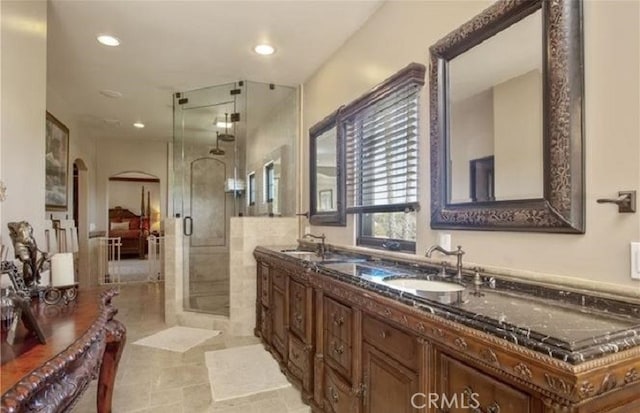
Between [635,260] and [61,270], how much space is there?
2438 mm

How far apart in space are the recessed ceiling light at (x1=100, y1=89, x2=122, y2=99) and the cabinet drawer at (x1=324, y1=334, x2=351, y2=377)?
4074mm

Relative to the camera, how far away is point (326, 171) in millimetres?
3549

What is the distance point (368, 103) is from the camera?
2711 mm

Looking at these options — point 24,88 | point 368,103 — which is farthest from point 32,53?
point 368,103

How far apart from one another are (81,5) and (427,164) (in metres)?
2.67

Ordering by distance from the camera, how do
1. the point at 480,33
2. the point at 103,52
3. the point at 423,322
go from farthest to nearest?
the point at 103,52
the point at 480,33
the point at 423,322

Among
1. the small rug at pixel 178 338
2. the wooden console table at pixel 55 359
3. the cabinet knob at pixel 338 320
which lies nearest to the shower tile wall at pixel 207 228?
the small rug at pixel 178 338

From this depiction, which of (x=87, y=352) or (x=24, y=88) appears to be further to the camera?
(x=24, y=88)

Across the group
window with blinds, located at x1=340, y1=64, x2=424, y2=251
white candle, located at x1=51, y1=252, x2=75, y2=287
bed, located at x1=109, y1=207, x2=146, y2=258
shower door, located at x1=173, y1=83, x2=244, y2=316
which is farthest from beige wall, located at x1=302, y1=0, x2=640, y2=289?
bed, located at x1=109, y1=207, x2=146, y2=258

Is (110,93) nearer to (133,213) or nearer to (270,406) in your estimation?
(270,406)

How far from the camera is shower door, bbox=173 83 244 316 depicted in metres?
4.49

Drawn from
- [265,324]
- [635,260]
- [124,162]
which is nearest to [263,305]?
[265,324]

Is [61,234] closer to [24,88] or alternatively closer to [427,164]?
[24,88]

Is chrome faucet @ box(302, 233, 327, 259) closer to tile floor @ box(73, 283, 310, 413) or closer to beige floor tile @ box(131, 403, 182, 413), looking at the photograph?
tile floor @ box(73, 283, 310, 413)
